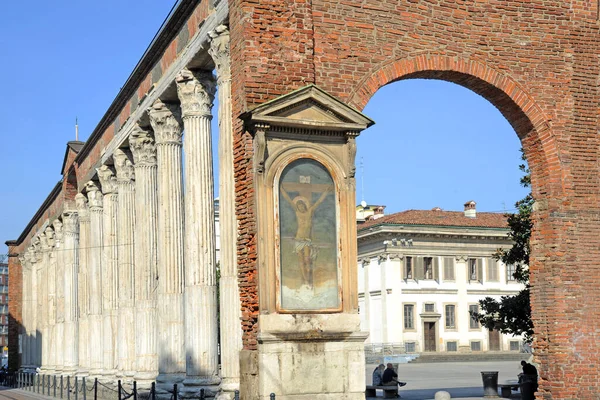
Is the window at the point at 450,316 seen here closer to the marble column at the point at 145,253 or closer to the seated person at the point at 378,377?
the seated person at the point at 378,377

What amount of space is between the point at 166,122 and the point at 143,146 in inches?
111

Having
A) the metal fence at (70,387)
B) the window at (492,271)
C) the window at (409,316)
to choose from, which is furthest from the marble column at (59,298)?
the window at (492,271)

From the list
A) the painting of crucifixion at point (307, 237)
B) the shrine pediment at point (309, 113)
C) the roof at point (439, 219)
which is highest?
the roof at point (439, 219)

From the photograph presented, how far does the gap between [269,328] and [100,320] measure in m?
19.9

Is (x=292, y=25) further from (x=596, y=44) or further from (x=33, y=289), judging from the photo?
(x=33, y=289)

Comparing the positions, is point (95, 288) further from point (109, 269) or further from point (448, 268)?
point (448, 268)

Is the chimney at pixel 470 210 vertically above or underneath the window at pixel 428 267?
above

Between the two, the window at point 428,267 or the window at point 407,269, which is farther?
the window at point 428,267

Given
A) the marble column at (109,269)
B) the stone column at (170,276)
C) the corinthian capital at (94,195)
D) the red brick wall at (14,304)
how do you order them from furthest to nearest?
the red brick wall at (14,304) → the corinthian capital at (94,195) → the marble column at (109,269) → the stone column at (170,276)

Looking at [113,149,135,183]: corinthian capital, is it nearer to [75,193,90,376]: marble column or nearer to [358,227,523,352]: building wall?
[75,193,90,376]: marble column

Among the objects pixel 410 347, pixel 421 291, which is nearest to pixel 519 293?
pixel 410 347

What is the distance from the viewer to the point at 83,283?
3516cm

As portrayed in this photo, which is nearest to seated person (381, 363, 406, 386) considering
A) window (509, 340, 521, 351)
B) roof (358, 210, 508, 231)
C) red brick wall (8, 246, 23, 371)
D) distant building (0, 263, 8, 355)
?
roof (358, 210, 508, 231)

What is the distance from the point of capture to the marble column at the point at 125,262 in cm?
2722
